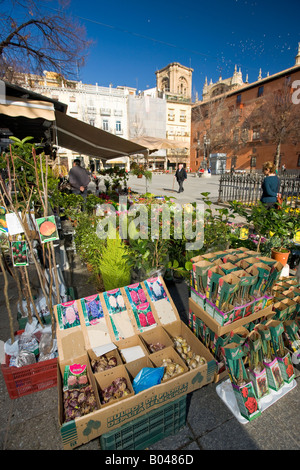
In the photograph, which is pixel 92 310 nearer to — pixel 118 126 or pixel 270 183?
pixel 270 183

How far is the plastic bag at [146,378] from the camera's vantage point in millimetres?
1645

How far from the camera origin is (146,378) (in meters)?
1.68

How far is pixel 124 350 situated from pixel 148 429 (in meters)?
0.61

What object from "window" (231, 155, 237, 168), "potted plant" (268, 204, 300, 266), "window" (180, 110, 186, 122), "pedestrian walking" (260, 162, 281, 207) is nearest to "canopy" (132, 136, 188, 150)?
"pedestrian walking" (260, 162, 281, 207)

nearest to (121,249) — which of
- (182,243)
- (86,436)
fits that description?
(182,243)

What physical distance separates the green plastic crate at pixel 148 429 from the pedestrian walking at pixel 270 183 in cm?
414

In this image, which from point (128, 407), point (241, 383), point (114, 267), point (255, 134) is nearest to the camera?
point (128, 407)

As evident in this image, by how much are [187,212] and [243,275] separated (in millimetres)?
1728

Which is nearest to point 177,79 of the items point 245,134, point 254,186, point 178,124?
point 178,124

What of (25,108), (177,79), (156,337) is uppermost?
(177,79)

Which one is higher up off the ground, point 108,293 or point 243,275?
point 243,275

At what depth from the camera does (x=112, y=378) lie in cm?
176
